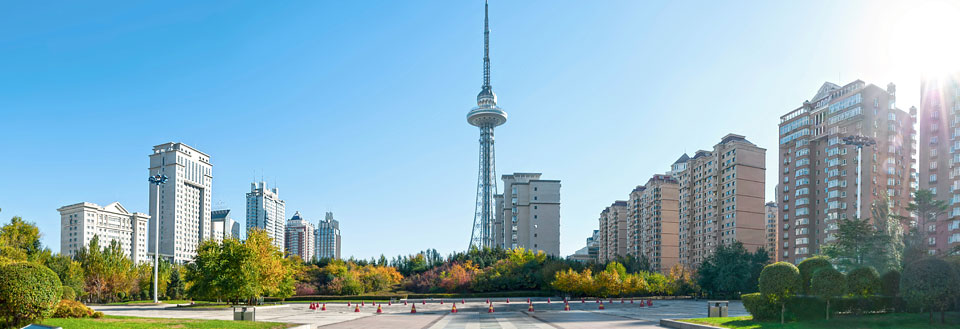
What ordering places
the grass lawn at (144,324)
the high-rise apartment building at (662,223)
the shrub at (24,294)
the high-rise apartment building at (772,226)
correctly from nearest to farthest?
1. the shrub at (24,294)
2. the grass lawn at (144,324)
3. the high-rise apartment building at (662,223)
4. the high-rise apartment building at (772,226)

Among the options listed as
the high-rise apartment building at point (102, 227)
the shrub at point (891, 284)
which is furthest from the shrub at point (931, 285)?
the high-rise apartment building at point (102, 227)

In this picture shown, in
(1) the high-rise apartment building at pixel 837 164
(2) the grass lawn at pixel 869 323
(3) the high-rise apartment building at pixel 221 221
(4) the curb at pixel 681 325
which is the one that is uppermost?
(1) the high-rise apartment building at pixel 837 164

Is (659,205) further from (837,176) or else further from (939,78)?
(939,78)

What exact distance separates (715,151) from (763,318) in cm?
6640

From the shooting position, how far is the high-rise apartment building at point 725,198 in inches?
3113

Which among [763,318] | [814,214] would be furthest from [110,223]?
[763,318]

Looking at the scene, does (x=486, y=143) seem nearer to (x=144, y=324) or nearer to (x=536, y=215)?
(x=536, y=215)

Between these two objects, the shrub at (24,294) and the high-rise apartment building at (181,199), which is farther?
the high-rise apartment building at (181,199)

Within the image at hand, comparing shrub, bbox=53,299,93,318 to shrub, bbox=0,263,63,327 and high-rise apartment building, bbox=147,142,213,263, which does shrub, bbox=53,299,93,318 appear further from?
high-rise apartment building, bbox=147,142,213,263

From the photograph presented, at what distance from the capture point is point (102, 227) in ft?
410

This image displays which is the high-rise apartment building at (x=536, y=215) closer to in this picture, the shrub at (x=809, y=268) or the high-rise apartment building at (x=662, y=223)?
the high-rise apartment building at (x=662, y=223)

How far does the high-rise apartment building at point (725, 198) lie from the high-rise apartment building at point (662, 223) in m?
4.88

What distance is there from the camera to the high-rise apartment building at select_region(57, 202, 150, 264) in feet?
395

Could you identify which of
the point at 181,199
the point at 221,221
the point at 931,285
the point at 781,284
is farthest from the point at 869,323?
the point at 221,221
